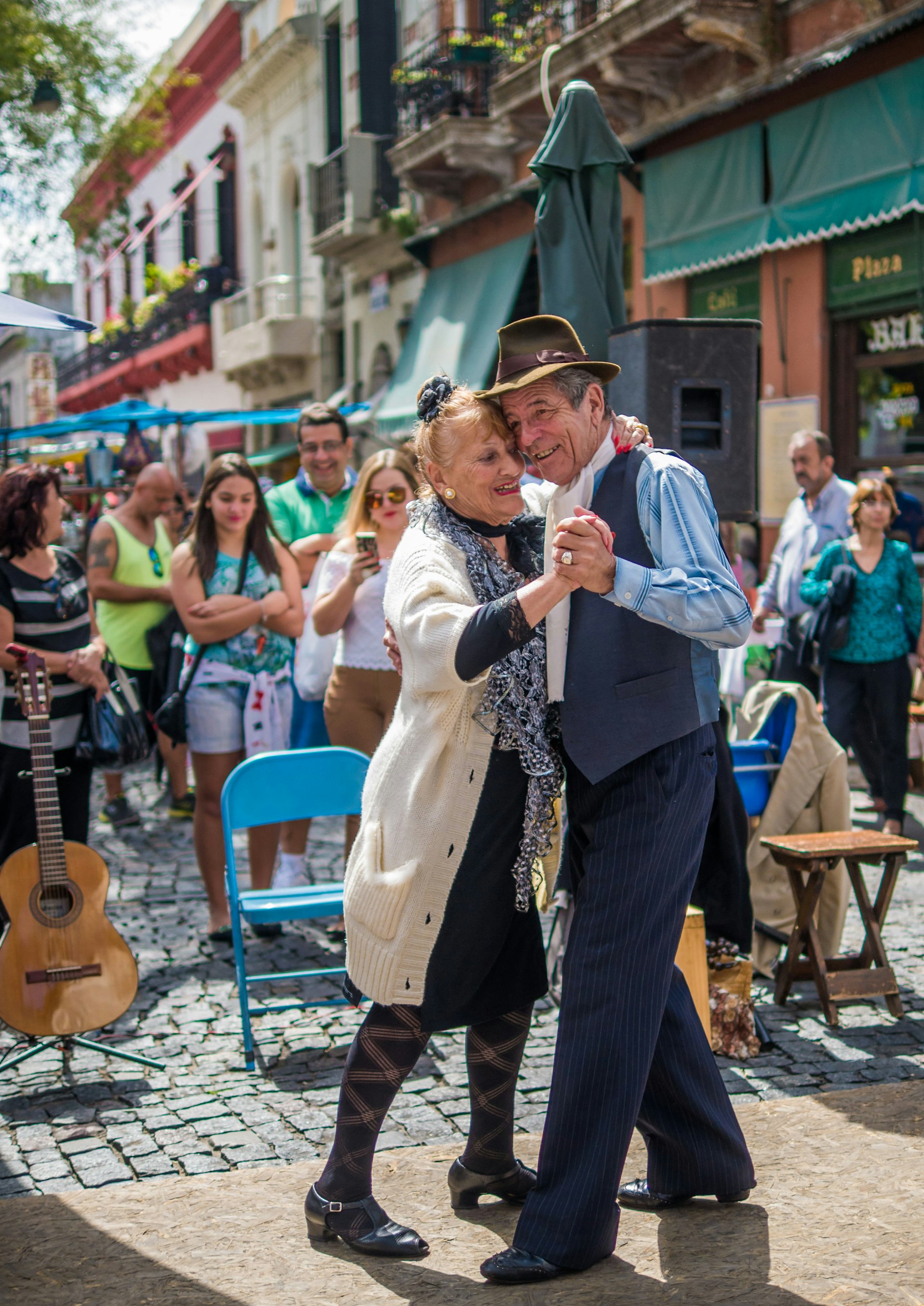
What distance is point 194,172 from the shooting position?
31.7 m

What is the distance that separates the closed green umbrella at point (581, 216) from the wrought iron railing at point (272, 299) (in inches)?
751

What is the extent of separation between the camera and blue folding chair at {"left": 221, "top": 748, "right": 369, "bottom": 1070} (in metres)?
4.73

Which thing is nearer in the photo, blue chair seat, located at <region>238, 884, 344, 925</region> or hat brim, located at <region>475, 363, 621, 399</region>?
hat brim, located at <region>475, 363, 621, 399</region>

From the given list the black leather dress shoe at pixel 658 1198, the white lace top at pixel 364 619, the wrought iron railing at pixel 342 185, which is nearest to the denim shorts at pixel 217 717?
the white lace top at pixel 364 619

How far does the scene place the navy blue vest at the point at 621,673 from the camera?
9.86 ft

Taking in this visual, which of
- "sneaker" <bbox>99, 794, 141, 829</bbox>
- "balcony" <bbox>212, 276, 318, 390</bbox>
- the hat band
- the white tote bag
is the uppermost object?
"balcony" <bbox>212, 276, 318, 390</bbox>

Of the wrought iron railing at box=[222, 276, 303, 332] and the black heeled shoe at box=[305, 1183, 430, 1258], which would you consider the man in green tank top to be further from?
the wrought iron railing at box=[222, 276, 303, 332]

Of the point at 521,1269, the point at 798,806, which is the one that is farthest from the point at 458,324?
the point at 521,1269

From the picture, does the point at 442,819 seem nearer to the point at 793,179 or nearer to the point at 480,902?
the point at 480,902

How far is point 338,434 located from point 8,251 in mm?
12832

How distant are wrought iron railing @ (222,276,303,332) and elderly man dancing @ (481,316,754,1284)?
2164 centimetres

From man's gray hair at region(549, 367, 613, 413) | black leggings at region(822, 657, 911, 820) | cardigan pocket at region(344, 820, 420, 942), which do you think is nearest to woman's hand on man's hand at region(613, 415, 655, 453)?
man's gray hair at region(549, 367, 613, 413)

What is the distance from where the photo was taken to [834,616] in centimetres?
755

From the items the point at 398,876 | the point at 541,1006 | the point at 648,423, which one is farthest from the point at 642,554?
the point at 541,1006
